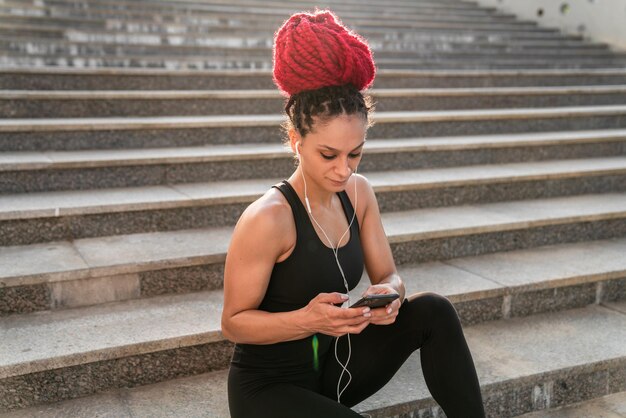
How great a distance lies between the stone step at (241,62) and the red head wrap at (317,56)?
11.6 feet

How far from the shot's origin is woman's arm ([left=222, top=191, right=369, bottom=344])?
1.95m

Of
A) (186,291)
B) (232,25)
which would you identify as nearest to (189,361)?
(186,291)

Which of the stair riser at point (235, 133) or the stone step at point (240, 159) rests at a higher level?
the stair riser at point (235, 133)

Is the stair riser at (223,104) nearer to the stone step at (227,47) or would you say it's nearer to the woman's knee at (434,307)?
the stone step at (227,47)

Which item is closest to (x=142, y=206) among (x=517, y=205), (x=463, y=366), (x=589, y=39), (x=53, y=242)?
(x=53, y=242)

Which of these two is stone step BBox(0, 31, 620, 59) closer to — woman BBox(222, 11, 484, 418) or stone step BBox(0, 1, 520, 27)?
stone step BBox(0, 1, 520, 27)

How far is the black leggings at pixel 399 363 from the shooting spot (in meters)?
2.09

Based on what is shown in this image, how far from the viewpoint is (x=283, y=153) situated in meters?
4.16

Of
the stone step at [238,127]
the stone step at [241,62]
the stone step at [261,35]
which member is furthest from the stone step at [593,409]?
the stone step at [261,35]

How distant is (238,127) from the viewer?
450 cm

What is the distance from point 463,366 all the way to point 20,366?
5.11ft

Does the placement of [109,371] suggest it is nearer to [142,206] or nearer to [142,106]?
[142,206]

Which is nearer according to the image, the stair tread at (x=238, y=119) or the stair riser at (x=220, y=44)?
the stair tread at (x=238, y=119)

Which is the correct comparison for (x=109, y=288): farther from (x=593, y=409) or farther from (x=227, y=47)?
(x=227, y=47)
